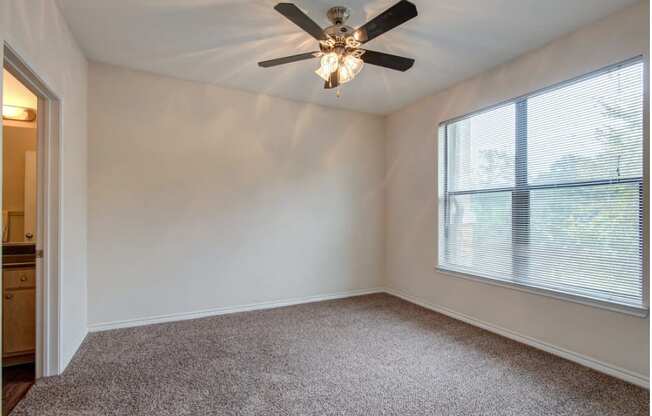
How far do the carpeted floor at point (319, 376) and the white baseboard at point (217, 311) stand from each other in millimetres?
115

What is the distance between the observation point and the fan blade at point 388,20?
1.80 m

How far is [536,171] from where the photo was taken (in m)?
2.88

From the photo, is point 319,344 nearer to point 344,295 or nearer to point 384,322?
point 384,322

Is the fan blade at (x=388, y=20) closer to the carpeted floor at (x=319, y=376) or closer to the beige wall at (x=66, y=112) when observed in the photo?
the beige wall at (x=66, y=112)

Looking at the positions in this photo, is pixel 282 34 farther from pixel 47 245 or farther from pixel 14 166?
pixel 14 166

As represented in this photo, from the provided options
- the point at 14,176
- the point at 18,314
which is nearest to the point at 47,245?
the point at 18,314

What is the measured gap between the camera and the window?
232 cm

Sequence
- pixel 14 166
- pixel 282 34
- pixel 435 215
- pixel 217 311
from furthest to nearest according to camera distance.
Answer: pixel 435 215 → pixel 217 311 → pixel 14 166 → pixel 282 34

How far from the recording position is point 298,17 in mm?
1955

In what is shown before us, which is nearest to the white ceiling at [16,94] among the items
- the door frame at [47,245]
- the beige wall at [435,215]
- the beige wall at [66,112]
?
the beige wall at [66,112]

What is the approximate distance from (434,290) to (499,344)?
1064 mm

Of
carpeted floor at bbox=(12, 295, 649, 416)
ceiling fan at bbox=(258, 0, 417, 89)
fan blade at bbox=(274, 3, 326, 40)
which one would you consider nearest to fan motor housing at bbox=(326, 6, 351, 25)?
ceiling fan at bbox=(258, 0, 417, 89)

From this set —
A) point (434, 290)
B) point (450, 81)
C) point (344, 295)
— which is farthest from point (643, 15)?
point (344, 295)

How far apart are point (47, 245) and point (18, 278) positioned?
2.34ft
